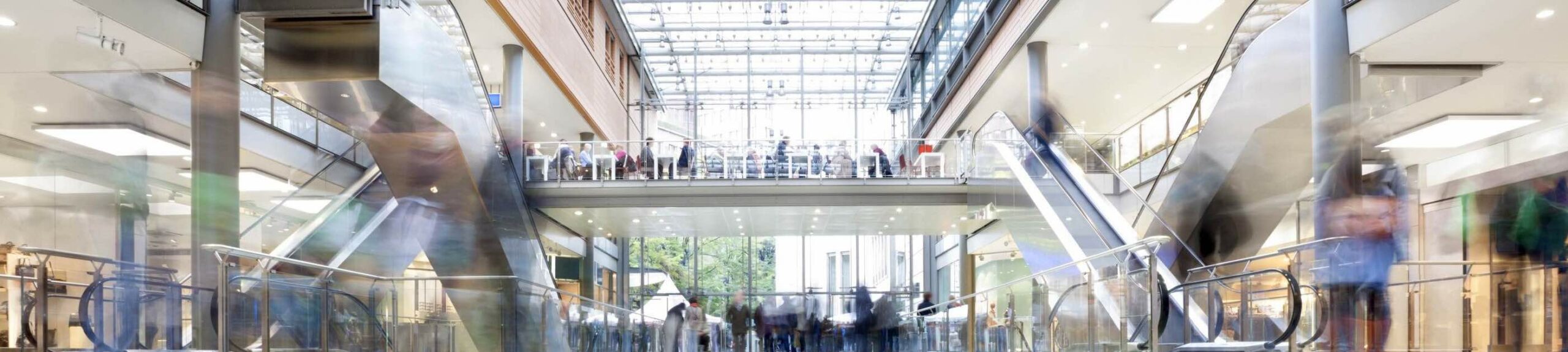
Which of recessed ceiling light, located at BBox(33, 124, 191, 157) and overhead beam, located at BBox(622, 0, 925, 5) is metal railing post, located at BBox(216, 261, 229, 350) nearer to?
recessed ceiling light, located at BBox(33, 124, 191, 157)

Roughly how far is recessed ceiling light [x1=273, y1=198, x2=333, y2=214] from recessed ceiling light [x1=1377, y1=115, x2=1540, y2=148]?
12.4 m

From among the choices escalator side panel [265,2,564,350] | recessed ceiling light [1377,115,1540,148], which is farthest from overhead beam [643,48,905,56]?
recessed ceiling light [1377,115,1540,148]

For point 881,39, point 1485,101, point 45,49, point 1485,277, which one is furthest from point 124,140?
point 881,39

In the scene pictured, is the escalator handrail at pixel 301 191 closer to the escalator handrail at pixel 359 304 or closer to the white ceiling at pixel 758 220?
the escalator handrail at pixel 359 304

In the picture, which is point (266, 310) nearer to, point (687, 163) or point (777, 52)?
point (687, 163)

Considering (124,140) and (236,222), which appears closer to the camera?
(236,222)

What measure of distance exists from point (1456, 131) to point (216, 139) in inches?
528

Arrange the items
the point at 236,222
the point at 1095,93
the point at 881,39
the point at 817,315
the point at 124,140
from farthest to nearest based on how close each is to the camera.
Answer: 1. the point at 881,39
2. the point at 1095,93
3. the point at 817,315
4. the point at 124,140
5. the point at 236,222

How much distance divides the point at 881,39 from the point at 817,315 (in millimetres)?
14957

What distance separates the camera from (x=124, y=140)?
11336 mm

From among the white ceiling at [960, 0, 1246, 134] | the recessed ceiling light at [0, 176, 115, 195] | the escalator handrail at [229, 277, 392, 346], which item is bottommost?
the escalator handrail at [229, 277, 392, 346]

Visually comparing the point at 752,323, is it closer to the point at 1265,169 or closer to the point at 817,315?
the point at 817,315

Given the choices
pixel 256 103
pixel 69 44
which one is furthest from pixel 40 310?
pixel 256 103

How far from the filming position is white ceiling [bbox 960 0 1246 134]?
583 inches
